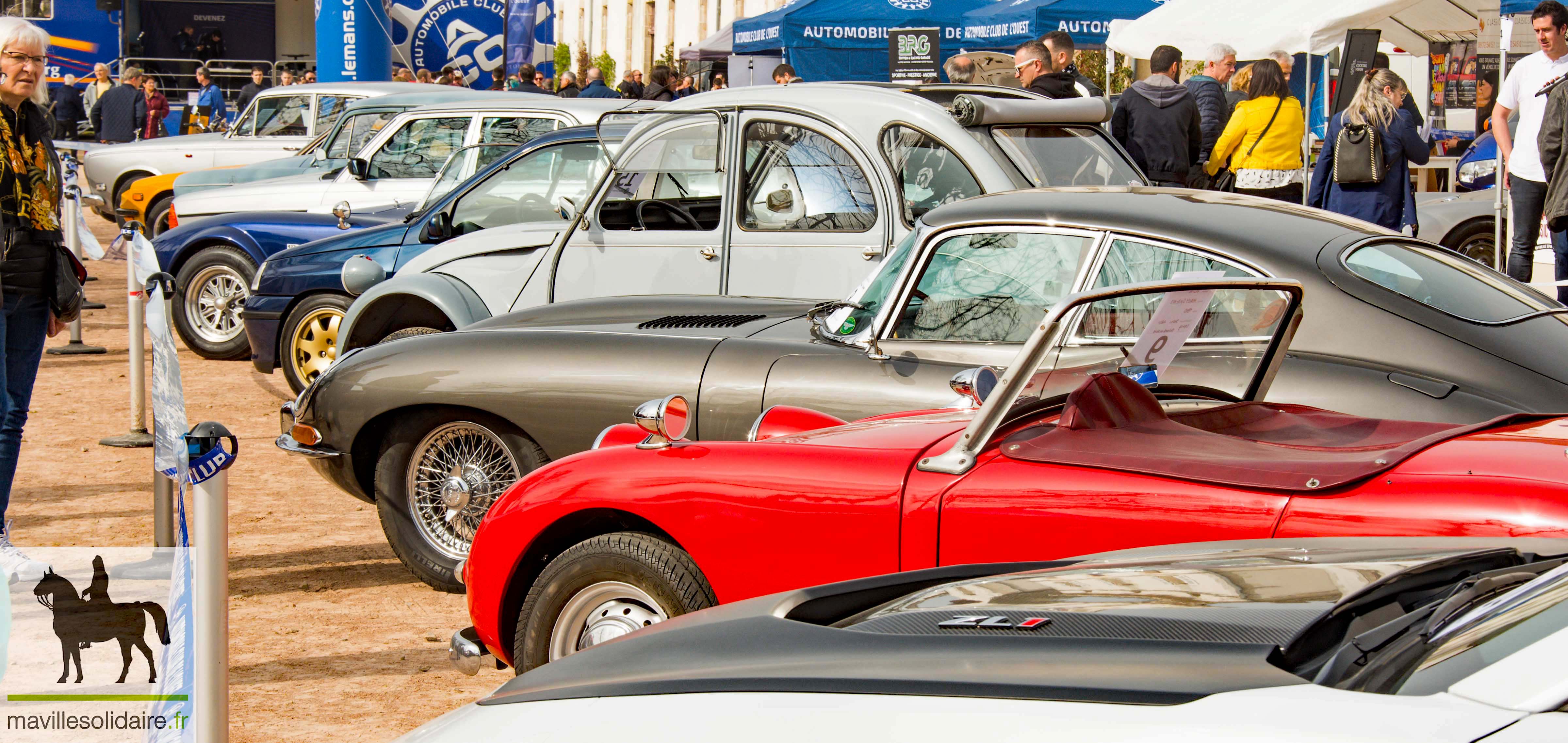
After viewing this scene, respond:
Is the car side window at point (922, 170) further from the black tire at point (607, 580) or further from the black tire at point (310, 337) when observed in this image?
the black tire at point (310, 337)

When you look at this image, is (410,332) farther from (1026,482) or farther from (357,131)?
(357,131)

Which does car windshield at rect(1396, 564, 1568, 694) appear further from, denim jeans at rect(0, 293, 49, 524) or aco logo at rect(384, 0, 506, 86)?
aco logo at rect(384, 0, 506, 86)

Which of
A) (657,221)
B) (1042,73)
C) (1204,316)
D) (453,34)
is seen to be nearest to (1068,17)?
(1042,73)

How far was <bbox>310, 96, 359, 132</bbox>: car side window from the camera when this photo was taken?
15.7 meters

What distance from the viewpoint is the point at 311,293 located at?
29.7 feet

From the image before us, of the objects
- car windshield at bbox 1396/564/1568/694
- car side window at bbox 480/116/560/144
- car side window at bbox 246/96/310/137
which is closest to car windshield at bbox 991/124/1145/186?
car windshield at bbox 1396/564/1568/694

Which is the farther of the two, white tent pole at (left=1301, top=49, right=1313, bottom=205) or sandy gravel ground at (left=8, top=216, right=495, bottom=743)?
white tent pole at (left=1301, top=49, right=1313, bottom=205)

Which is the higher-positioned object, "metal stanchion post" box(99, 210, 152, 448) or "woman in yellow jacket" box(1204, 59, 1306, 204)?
"woman in yellow jacket" box(1204, 59, 1306, 204)

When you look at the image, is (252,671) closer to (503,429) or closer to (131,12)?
(503,429)

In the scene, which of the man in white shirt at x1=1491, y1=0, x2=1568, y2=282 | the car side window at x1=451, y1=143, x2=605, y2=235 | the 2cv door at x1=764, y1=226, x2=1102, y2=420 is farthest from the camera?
the man in white shirt at x1=1491, y1=0, x2=1568, y2=282

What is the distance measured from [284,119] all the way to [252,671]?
13.3m

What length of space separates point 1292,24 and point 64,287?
10978 mm

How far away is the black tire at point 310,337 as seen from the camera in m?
9.01

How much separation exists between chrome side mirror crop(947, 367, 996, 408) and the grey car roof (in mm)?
1118
